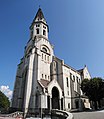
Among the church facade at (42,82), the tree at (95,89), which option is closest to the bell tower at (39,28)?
the church facade at (42,82)

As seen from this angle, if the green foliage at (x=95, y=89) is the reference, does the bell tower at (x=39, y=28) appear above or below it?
above

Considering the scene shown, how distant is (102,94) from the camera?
1529 inches

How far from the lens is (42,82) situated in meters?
39.1

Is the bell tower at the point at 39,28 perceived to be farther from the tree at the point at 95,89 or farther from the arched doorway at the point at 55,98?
the tree at the point at 95,89

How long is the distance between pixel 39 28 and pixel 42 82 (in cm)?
2309

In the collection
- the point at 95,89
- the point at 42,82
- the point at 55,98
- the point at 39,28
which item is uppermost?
the point at 39,28

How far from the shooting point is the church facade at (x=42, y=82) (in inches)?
1419

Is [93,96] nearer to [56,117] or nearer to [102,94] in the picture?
[102,94]

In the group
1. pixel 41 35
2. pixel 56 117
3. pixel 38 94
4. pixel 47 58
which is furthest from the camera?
pixel 41 35

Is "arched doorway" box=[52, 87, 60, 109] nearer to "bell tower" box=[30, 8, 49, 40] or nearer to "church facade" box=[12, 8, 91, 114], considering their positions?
"church facade" box=[12, 8, 91, 114]

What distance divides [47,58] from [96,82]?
17977mm

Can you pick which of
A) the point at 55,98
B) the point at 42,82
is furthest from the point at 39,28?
the point at 55,98

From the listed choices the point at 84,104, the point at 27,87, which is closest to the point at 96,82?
the point at 84,104

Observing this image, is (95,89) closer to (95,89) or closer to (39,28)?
(95,89)
